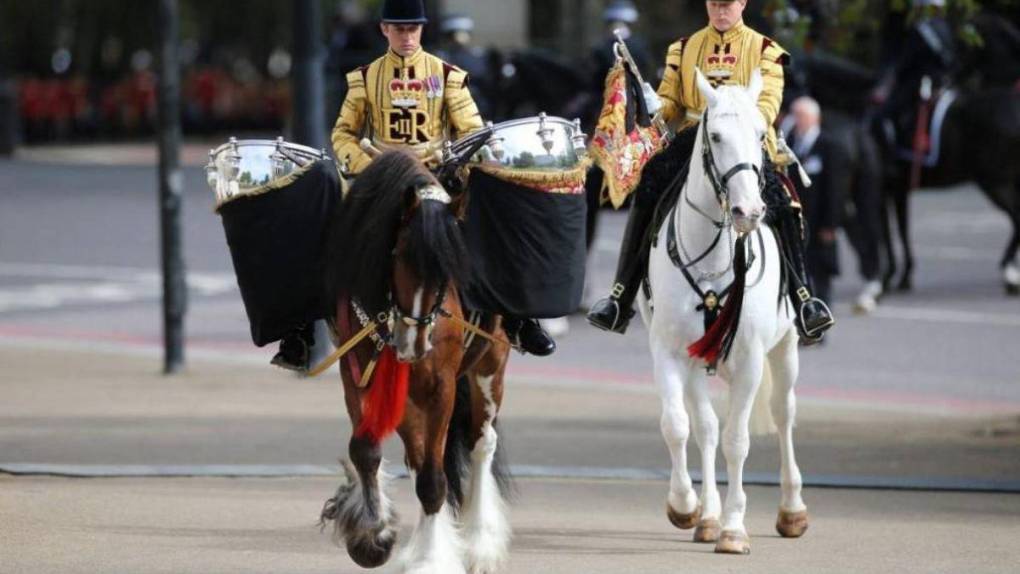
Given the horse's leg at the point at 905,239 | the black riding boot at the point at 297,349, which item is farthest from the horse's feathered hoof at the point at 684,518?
the horse's leg at the point at 905,239

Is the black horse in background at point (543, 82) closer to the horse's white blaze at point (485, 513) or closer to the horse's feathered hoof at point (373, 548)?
the horse's white blaze at point (485, 513)

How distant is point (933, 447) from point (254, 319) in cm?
571

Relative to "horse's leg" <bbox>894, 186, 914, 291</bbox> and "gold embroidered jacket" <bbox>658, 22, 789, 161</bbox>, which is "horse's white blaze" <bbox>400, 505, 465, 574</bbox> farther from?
"horse's leg" <bbox>894, 186, 914, 291</bbox>

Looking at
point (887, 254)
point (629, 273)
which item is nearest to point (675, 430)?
point (629, 273)

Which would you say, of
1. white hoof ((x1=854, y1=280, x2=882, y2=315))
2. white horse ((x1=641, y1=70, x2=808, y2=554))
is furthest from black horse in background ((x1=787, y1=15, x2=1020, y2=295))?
white horse ((x1=641, y1=70, x2=808, y2=554))

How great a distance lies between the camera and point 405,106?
10.2 metres

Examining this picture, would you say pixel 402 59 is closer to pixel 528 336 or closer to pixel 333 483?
pixel 528 336

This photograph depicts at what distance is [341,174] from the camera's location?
1016cm

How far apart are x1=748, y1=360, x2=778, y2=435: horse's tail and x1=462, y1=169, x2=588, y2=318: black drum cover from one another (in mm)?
1719

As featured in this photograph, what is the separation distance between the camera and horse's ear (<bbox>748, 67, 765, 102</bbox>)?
406 inches

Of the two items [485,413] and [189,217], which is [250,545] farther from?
[189,217]

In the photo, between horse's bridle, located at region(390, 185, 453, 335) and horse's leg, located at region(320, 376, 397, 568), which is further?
horse's leg, located at region(320, 376, 397, 568)

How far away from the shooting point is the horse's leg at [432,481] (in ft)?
31.3

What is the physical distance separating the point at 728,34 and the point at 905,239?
41.3 feet
